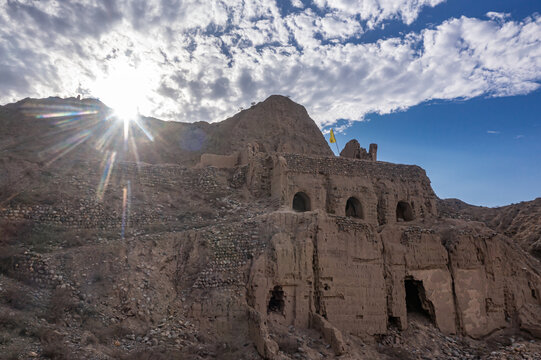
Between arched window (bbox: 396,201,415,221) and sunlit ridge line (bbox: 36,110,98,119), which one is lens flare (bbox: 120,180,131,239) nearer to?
arched window (bbox: 396,201,415,221)

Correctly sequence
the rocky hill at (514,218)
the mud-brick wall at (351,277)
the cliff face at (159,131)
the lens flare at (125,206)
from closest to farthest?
the mud-brick wall at (351,277) < the lens flare at (125,206) < the rocky hill at (514,218) < the cliff face at (159,131)

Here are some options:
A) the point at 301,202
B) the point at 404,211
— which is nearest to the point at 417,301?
the point at 301,202

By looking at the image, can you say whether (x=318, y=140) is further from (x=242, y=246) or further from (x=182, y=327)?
(x=182, y=327)

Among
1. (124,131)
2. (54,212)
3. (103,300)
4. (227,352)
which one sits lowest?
(227,352)

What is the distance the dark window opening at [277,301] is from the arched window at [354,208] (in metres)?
9.23

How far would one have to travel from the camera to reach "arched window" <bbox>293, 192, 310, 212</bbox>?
19891 millimetres

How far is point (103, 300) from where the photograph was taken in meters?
10.6

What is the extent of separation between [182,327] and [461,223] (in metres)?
12.9

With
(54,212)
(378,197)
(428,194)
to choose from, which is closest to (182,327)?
(54,212)

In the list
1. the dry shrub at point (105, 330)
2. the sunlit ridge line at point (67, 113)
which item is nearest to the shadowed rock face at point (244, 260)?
the dry shrub at point (105, 330)

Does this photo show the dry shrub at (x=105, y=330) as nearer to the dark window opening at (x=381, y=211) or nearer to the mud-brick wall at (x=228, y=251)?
the mud-brick wall at (x=228, y=251)

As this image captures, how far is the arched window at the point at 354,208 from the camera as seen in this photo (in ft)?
68.6

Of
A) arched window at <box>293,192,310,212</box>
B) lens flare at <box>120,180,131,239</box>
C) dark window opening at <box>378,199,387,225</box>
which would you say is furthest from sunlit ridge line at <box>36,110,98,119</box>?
dark window opening at <box>378,199,387,225</box>

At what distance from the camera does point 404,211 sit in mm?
22797
